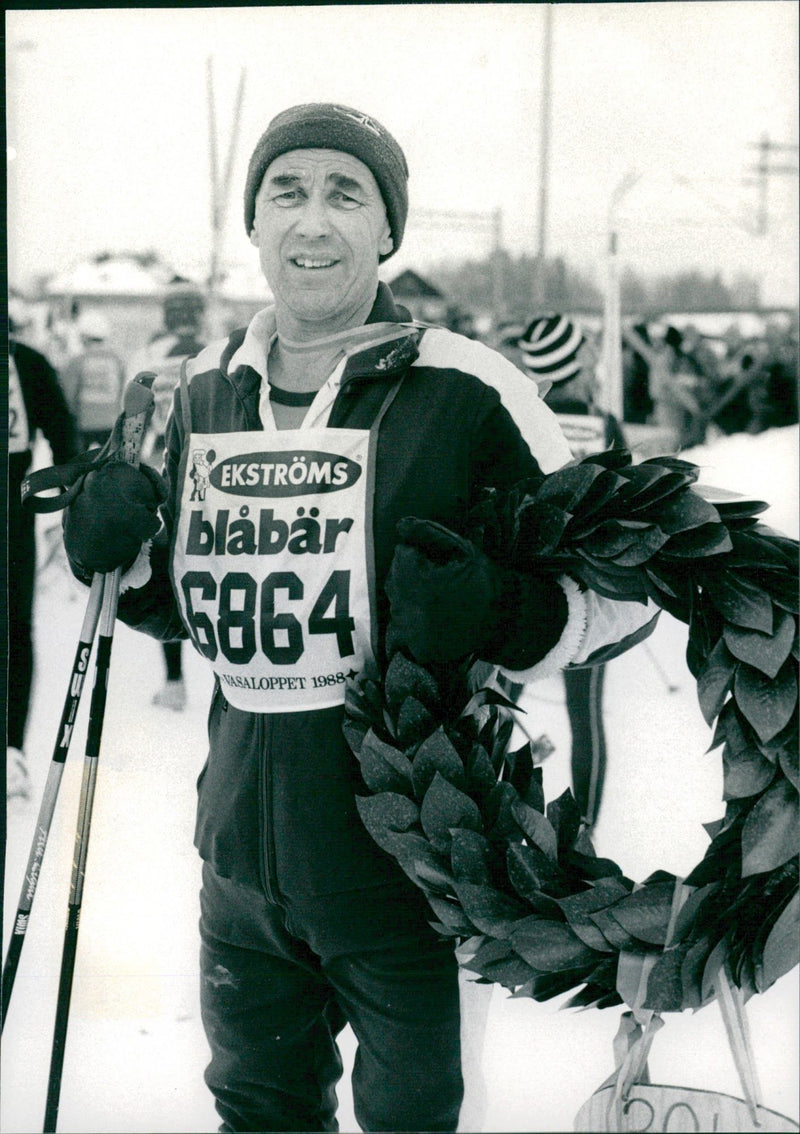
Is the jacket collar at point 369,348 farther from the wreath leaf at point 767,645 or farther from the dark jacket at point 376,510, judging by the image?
the wreath leaf at point 767,645

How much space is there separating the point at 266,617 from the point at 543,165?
861 mm

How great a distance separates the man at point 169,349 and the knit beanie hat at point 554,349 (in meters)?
0.54

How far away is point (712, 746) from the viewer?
64.4 inches

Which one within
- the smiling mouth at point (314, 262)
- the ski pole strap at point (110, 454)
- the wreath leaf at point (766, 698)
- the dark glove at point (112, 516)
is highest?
the smiling mouth at point (314, 262)

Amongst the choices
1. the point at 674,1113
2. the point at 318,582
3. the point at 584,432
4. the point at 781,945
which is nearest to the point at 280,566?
the point at 318,582

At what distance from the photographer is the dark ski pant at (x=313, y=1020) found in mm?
1659

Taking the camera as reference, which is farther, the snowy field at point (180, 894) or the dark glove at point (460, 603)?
the snowy field at point (180, 894)

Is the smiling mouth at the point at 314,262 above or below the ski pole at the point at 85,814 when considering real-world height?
above

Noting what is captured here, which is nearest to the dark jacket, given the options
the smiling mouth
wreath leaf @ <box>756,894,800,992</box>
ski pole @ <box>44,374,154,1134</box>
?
the smiling mouth

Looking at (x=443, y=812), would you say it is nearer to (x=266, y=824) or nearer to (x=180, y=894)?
(x=266, y=824)

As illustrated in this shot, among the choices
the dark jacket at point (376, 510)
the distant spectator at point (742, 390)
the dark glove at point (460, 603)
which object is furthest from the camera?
the distant spectator at point (742, 390)

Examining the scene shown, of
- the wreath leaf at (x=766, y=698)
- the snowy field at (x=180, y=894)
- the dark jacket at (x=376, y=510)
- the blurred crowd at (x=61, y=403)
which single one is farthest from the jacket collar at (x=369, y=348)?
the wreath leaf at (x=766, y=698)

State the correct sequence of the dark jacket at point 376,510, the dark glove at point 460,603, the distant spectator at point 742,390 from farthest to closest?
the distant spectator at point 742,390 → the dark jacket at point 376,510 → the dark glove at point 460,603

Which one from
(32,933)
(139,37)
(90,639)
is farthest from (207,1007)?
(139,37)
